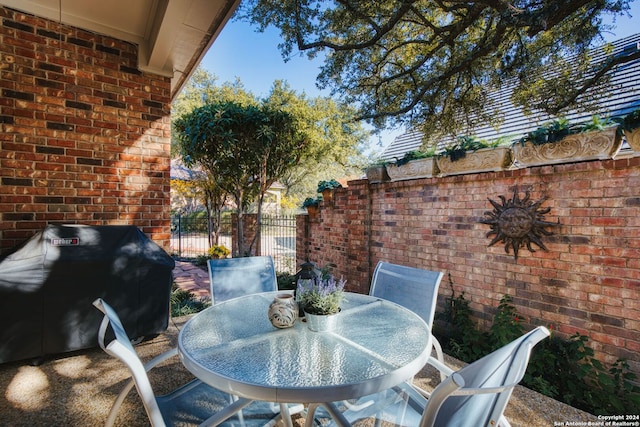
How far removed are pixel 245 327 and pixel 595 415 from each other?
232cm

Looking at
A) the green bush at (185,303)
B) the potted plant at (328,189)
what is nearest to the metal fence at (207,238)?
the potted plant at (328,189)

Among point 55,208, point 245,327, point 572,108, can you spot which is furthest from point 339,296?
point 572,108

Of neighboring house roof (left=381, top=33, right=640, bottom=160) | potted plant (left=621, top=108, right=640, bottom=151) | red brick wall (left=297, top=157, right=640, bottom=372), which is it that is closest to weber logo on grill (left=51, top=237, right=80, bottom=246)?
red brick wall (left=297, top=157, right=640, bottom=372)

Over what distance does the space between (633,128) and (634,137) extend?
0.07 metres

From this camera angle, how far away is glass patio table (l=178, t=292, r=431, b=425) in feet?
3.30

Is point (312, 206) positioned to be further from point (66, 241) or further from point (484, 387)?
point (484, 387)

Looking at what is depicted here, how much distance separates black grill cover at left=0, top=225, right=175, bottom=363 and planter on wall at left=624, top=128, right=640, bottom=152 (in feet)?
12.1

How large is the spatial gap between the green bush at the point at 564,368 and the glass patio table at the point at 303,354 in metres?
1.39

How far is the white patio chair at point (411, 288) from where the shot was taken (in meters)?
1.96

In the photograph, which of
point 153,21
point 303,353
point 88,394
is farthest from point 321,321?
point 153,21

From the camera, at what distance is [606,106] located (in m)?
3.25

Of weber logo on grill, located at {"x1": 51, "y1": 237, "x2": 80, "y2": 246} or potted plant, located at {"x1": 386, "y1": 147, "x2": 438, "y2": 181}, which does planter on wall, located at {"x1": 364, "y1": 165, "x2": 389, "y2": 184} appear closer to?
potted plant, located at {"x1": 386, "y1": 147, "x2": 438, "y2": 181}

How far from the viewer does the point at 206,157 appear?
17.1 feet

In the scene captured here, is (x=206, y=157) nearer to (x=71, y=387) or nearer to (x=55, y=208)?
(x=55, y=208)
